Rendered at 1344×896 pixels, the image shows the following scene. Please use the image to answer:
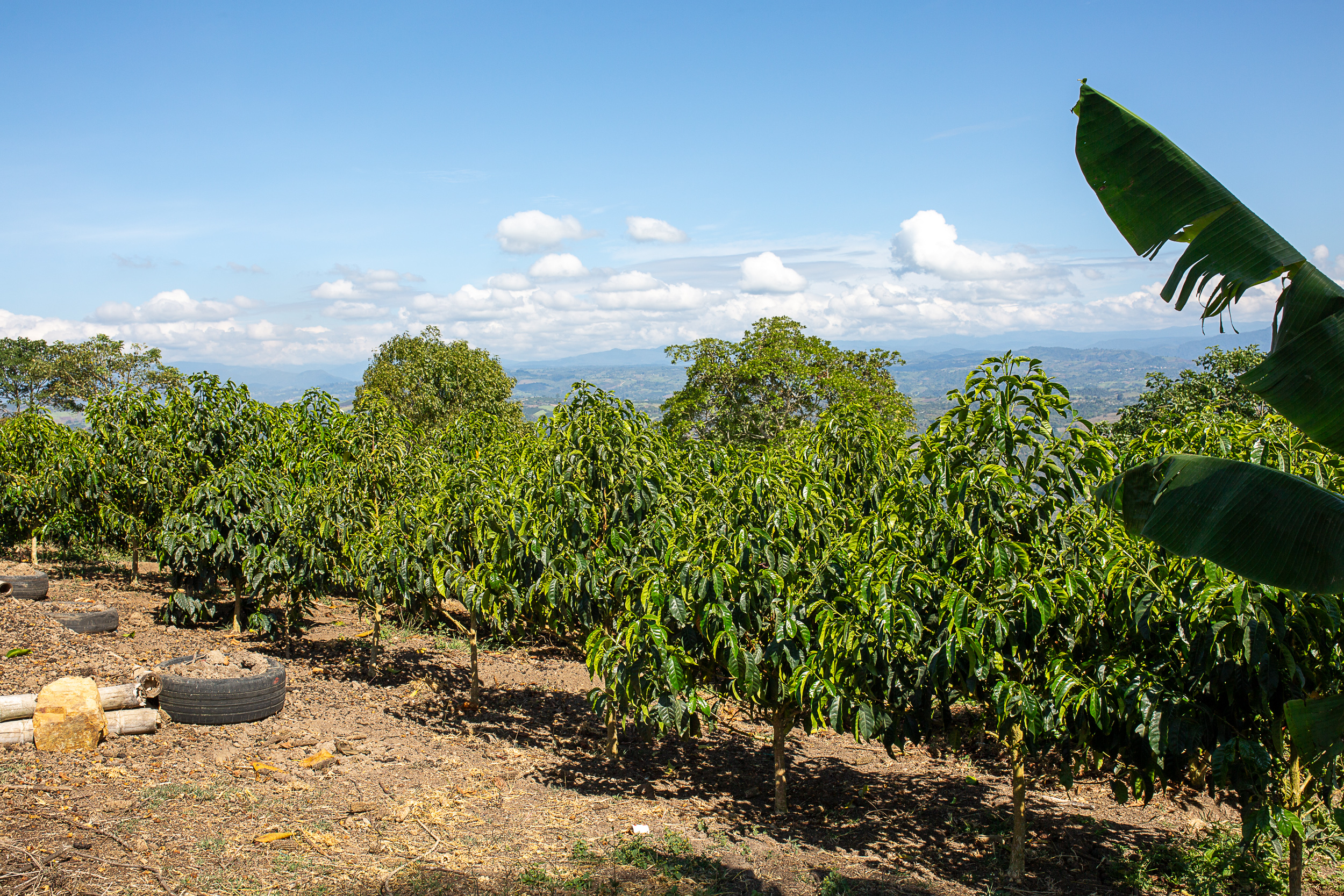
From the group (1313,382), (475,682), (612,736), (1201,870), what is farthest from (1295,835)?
(475,682)

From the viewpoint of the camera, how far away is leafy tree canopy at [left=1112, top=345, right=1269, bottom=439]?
21.2 meters

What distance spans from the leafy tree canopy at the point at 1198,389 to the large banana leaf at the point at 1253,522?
18696 millimetres

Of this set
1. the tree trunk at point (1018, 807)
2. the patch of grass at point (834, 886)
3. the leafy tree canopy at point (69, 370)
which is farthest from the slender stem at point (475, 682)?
the leafy tree canopy at point (69, 370)

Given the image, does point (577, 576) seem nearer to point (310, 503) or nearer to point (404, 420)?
point (310, 503)

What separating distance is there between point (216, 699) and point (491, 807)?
356cm

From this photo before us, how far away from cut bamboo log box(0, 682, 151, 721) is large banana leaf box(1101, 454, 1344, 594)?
A: 30.8ft

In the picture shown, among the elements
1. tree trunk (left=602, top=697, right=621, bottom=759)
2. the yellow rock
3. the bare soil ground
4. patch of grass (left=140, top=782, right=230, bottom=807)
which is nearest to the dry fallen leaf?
the bare soil ground

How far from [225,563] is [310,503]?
204 centimetres

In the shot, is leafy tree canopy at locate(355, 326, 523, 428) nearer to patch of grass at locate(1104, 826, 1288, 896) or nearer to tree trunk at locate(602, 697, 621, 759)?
tree trunk at locate(602, 697, 621, 759)

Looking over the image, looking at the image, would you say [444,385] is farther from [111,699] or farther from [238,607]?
[111,699]

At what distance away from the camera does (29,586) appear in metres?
13.7

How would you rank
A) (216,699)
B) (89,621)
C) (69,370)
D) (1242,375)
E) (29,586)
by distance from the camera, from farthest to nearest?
(69,370) < (29,586) < (89,621) < (216,699) < (1242,375)

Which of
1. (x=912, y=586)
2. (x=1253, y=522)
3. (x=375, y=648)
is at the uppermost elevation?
(x=1253, y=522)

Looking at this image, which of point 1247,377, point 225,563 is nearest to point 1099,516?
point 1247,377
